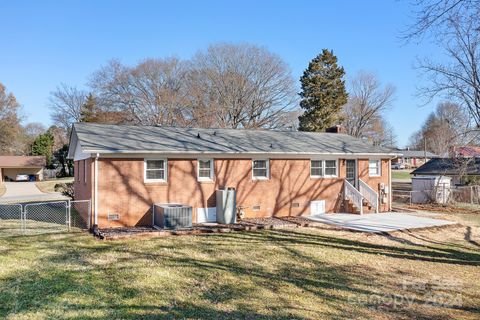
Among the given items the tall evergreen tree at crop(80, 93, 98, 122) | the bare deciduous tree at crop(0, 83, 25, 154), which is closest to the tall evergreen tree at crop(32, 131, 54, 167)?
the bare deciduous tree at crop(0, 83, 25, 154)

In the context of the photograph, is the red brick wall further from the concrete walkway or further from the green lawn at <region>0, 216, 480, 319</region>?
the green lawn at <region>0, 216, 480, 319</region>

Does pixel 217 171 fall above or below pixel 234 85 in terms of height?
below

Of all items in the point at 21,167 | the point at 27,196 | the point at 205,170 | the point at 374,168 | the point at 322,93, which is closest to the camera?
the point at 205,170

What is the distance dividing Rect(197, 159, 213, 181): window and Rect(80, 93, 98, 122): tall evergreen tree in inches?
1251

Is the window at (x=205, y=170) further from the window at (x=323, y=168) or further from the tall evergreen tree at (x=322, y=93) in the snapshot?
the tall evergreen tree at (x=322, y=93)

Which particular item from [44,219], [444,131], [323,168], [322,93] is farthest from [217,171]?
[444,131]

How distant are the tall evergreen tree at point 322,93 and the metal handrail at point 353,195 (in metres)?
27.0

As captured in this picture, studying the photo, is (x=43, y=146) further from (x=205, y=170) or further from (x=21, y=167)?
(x=205, y=170)

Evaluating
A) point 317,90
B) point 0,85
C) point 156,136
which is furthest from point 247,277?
point 0,85

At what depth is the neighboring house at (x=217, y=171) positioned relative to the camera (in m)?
12.8

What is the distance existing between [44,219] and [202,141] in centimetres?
701

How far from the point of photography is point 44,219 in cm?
1479

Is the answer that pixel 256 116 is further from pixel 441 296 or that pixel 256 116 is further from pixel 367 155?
pixel 441 296

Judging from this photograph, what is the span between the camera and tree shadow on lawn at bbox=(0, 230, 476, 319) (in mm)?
5965
